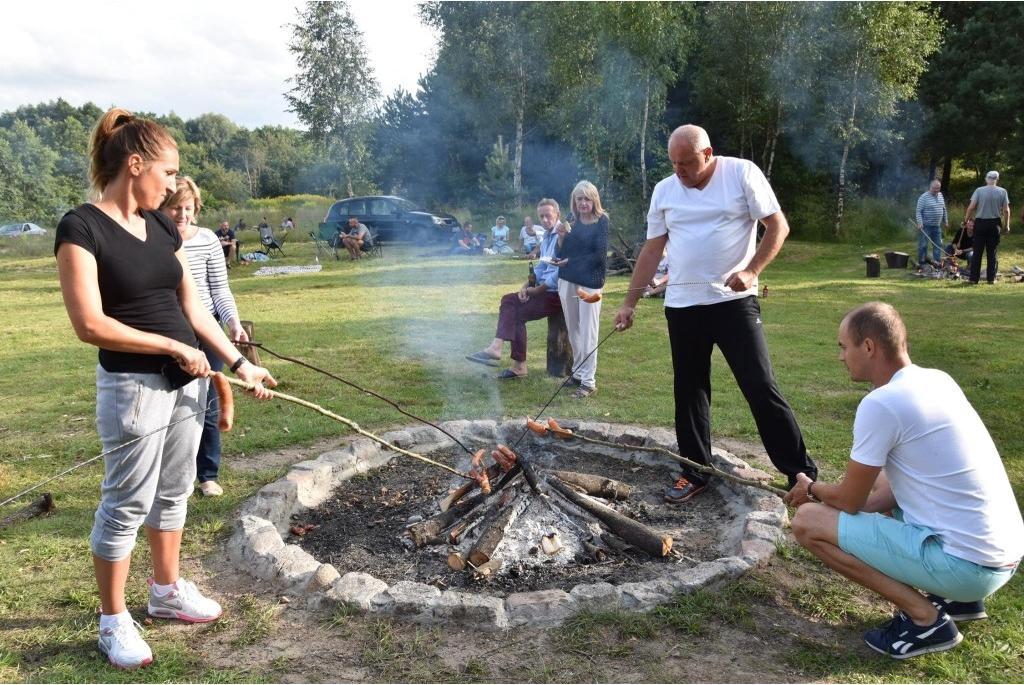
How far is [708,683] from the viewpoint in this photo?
2.40 m

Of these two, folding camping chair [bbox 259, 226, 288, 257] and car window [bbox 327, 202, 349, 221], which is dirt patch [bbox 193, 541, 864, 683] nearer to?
car window [bbox 327, 202, 349, 221]

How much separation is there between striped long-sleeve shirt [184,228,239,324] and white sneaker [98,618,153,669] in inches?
71.5

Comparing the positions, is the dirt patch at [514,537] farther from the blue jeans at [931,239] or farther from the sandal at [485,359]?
the blue jeans at [931,239]

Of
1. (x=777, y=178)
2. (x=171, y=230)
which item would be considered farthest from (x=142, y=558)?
(x=777, y=178)

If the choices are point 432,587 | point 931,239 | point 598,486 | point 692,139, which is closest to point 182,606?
point 432,587

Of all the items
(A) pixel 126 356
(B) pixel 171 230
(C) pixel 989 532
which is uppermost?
(B) pixel 171 230

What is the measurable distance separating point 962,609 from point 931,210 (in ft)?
43.7

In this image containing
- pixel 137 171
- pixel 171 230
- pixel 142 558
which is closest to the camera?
pixel 137 171

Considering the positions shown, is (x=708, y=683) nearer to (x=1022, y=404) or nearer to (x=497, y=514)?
(x=497, y=514)

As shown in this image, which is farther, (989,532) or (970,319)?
(970,319)

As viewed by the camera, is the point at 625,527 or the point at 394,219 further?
the point at 394,219

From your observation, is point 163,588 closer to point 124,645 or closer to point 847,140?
point 124,645

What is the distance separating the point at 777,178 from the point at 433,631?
23566mm

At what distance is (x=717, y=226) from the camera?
3.66 metres
